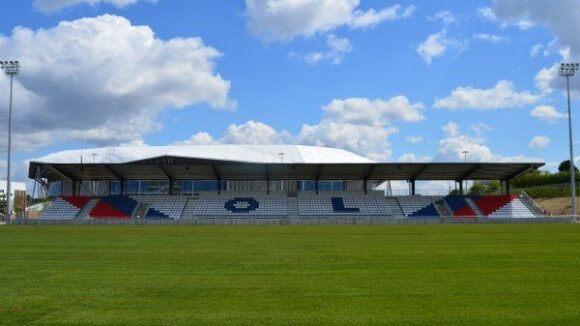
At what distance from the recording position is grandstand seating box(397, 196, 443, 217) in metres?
60.9

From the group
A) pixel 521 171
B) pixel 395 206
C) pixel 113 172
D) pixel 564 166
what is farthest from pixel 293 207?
pixel 564 166

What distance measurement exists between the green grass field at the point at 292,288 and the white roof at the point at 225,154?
55068 mm

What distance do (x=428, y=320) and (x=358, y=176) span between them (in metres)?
56.1

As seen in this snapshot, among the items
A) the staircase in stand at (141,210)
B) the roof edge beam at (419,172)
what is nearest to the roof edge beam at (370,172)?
the roof edge beam at (419,172)

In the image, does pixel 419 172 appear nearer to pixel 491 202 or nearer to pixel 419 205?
pixel 419 205

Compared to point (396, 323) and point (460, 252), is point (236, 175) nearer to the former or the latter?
point (460, 252)

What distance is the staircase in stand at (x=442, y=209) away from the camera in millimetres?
60438

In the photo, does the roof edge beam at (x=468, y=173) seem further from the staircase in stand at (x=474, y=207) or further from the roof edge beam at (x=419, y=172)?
the roof edge beam at (x=419, y=172)

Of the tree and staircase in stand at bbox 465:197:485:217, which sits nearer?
staircase in stand at bbox 465:197:485:217

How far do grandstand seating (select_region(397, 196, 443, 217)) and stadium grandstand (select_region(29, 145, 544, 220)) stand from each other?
0.11 meters

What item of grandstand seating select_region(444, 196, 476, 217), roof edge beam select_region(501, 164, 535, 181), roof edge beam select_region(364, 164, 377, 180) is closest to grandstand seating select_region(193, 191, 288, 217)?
roof edge beam select_region(364, 164, 377, 180)

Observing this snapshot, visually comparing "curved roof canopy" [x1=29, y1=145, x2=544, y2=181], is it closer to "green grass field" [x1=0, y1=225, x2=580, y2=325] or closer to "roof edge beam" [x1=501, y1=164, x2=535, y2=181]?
"roof edge beam" [x1=501, y1=164, x2=535, y2=181]

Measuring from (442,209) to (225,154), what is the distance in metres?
28.5

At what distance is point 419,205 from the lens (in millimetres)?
62500
